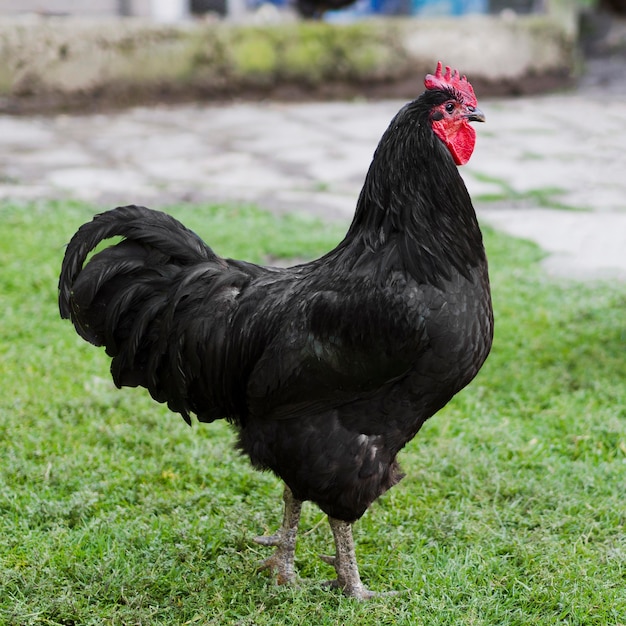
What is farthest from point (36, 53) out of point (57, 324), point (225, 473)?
point (225, 473)

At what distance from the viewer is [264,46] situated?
40.1ft

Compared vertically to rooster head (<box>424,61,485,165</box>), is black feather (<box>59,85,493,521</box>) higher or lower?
lower

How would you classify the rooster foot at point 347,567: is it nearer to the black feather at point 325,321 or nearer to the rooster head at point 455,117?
the black feather at point 325,321

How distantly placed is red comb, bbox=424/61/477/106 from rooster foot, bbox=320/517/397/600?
1615 mm

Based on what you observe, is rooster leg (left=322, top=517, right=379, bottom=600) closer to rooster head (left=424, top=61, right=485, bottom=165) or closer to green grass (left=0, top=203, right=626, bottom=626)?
green grass (left=0, top=203, right=626, bottom=626)

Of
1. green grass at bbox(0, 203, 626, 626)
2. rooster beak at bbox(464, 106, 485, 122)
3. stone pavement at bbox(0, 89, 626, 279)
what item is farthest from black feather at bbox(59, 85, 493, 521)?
stone pavement at bbox(0, 89, 626, 279)

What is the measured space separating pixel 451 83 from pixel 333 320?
3.01 feet

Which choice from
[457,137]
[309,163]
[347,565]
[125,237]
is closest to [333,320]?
[457,137]

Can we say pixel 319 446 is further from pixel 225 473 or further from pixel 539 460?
pixel 539 460

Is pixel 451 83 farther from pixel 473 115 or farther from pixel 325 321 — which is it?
pixel 325 321

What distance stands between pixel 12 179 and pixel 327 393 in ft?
19.7

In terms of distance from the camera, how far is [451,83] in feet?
9.21

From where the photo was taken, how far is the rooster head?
271cm

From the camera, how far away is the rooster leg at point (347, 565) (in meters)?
3.09
